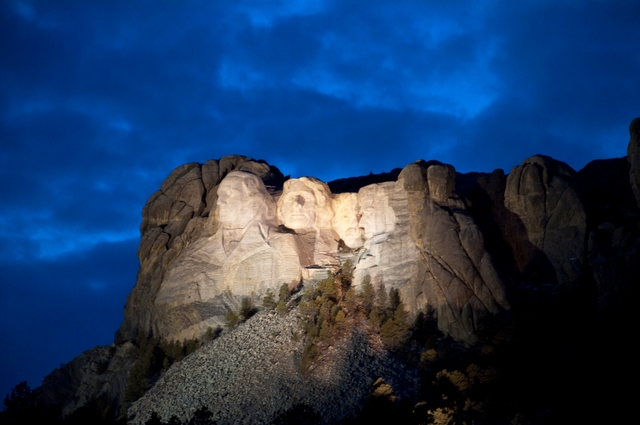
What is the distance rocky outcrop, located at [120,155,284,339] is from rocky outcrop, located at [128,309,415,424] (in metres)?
10.9

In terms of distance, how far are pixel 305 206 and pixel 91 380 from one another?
72.6 feet

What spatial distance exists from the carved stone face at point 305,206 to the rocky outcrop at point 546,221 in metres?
14.9

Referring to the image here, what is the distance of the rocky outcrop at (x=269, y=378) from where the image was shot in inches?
1751

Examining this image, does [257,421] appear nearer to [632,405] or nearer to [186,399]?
[186,399]

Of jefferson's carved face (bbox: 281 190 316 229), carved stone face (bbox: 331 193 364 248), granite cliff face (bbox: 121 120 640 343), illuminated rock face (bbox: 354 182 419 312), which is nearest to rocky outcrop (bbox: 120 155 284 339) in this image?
granite cliff face (bbox: 121 120 640 343)

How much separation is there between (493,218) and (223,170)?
84.6 feet

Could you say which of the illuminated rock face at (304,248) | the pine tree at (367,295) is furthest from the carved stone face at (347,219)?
the pine tree at (367,295)

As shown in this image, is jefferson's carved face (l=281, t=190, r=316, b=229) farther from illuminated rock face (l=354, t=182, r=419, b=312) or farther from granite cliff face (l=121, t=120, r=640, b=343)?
illuminated rock face (l=354, t=182, r=419, b=312)

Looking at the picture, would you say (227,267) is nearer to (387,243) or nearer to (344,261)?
(344,261)

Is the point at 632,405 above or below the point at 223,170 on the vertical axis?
below

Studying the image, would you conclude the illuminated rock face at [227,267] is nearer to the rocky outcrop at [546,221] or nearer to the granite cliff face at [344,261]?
the granite cliff face at [344,261]

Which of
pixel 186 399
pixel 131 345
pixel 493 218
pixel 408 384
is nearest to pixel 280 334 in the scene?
pixel 186 399

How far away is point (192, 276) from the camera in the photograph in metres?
59.9

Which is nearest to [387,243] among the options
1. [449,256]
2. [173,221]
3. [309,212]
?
[449,256]
